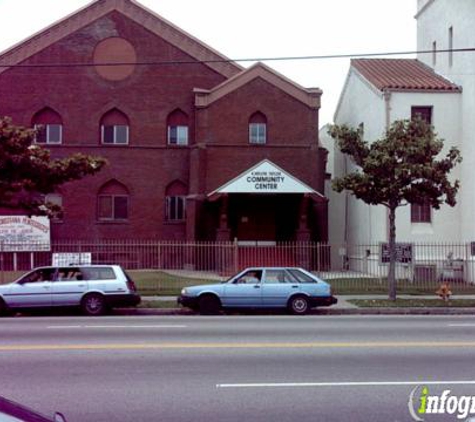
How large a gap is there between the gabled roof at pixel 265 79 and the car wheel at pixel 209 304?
17172 millimetres

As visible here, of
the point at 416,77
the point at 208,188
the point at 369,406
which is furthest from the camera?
the point at 208,188

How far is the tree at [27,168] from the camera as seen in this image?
20812 millimetres

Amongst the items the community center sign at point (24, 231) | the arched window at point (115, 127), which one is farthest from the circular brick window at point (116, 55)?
the community center sign at point (24, 231)

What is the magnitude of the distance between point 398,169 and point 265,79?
15569 mm

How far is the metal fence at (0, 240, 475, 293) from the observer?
26.6m

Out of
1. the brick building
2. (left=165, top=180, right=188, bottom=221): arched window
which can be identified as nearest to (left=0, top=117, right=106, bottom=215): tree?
the brick building

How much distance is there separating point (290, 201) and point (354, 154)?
1301 centimetres

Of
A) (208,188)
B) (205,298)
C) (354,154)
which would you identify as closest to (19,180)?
(205,298)

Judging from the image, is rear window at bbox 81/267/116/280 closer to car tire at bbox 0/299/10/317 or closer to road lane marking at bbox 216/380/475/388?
car tire at bbox 0/299/10/317

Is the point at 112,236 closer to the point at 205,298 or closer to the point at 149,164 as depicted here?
the point at 149,164

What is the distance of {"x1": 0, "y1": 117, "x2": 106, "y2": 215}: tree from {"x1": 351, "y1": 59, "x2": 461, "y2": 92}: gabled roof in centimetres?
1450

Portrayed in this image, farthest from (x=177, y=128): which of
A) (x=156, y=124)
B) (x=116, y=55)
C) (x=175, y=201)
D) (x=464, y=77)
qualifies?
(x=464, y=77)

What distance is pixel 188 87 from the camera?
36688 millimetres

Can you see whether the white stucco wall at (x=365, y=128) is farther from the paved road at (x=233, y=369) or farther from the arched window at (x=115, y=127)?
the paved road at (x=233, y=369)
